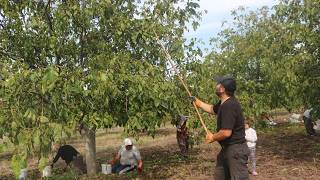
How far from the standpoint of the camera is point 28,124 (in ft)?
16.9

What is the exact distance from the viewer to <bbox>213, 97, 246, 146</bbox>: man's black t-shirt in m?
5.67

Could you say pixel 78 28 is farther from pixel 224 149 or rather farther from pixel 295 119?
pixel 295 119

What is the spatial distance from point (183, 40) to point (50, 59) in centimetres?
349

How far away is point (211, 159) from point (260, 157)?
4.65 feet

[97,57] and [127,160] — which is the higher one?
[97,57]

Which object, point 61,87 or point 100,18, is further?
point 100,18

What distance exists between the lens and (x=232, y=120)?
223 inches

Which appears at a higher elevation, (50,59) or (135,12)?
(135,12)

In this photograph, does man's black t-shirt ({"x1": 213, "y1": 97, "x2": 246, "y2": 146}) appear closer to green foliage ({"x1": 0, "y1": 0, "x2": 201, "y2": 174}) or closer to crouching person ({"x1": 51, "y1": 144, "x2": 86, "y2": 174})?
green foliage ({"x1": 0, "y1": 0, "x2": 201, "y2": 174})

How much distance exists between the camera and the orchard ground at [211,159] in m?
11.6

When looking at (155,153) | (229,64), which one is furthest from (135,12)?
(229,64)

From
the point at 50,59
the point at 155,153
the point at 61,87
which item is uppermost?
the point at 50,59

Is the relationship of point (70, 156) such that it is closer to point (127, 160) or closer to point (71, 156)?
point (71, 156)

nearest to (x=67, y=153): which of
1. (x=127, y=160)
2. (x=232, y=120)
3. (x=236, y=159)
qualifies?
(x=127, y=160)
